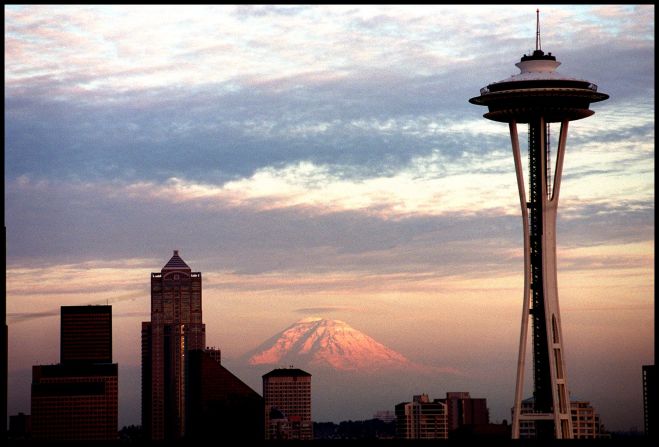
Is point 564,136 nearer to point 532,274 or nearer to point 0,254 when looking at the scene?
point 532,274

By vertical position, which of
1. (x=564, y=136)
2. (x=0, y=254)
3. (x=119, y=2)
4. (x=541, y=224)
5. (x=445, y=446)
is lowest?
(x=445, y=446)

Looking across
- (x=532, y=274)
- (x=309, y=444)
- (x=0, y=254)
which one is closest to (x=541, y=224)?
(x=532, y=274)

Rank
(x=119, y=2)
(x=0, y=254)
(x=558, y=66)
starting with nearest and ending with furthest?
(x=119, y=2) < (x=0, y=254) < (x=558, y=66)

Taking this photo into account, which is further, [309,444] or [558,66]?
[558,66]

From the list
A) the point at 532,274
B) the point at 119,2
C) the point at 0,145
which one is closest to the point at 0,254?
the point at 0,145

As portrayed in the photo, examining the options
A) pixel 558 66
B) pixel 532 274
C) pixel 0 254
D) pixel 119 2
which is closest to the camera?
pixel 119 2

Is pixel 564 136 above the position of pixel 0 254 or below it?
above
